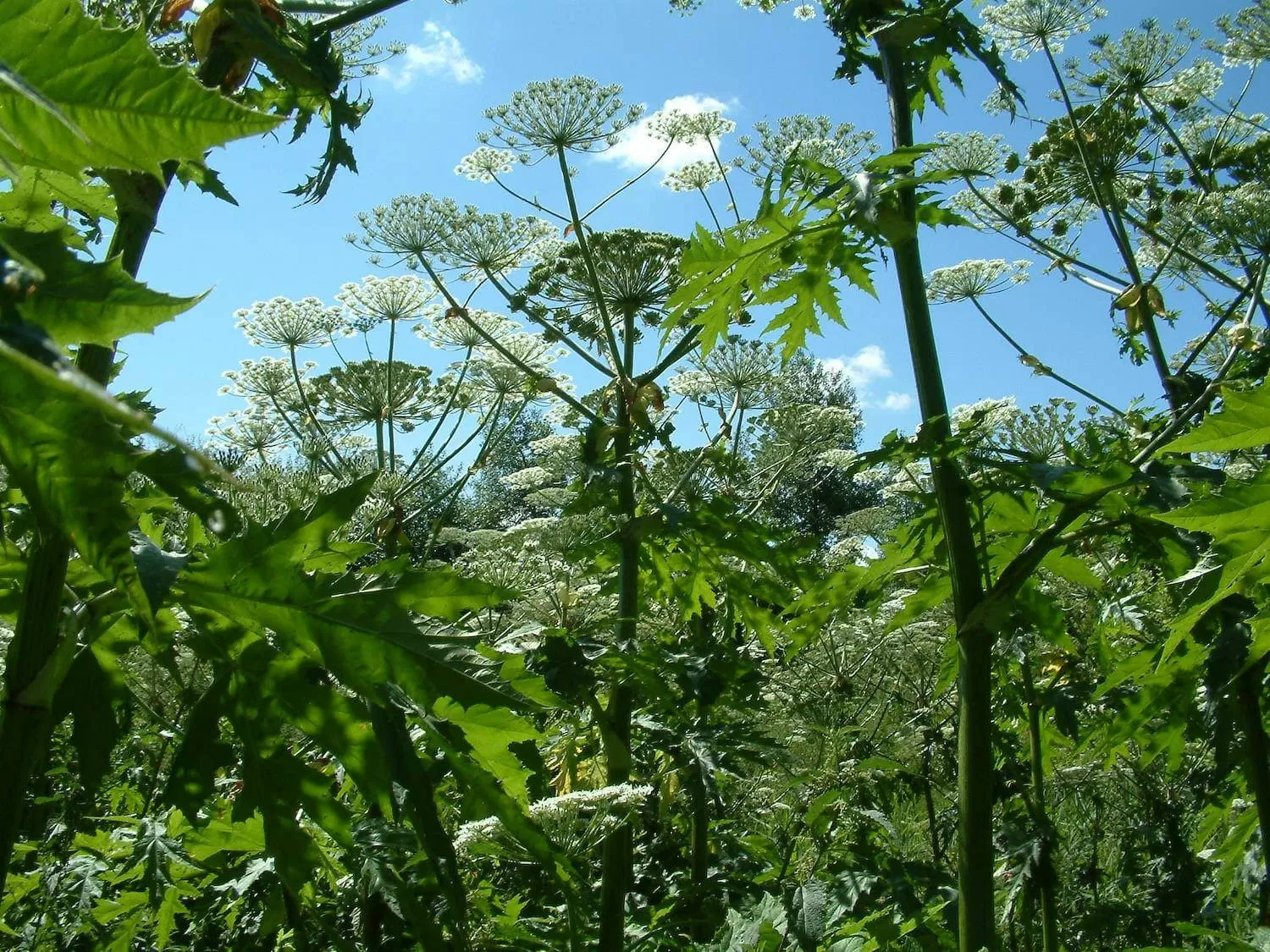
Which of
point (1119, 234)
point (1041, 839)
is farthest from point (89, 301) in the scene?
point (1119, 234)

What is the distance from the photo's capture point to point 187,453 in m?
0.35

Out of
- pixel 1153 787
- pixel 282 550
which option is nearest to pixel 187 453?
pixel 282 550

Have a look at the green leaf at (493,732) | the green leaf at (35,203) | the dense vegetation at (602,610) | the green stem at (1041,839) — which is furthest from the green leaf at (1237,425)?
the green stem at (1041,839)

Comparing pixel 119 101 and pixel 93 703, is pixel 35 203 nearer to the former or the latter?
pixel 119 101

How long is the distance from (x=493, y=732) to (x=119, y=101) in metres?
0.68

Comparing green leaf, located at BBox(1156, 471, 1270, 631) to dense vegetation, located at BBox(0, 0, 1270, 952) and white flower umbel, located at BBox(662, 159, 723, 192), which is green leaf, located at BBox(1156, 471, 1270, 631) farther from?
white flower umbel, located at BBox(662, 159, 723, 192)

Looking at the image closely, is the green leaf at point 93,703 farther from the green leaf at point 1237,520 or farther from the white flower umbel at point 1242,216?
the white flower umbel at point 1242,216

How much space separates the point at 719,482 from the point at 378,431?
1.52 m

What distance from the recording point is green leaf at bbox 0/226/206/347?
645 mm

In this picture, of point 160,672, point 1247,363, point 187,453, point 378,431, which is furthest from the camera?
point 378,431

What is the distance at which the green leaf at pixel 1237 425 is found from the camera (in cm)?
111

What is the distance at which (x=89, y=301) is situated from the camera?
65 cm

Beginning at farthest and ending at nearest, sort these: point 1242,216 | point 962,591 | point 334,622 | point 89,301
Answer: point 1242,216
point 962,591
point 334,622
point 89,301

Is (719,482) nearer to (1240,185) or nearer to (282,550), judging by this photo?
(1240,185)
